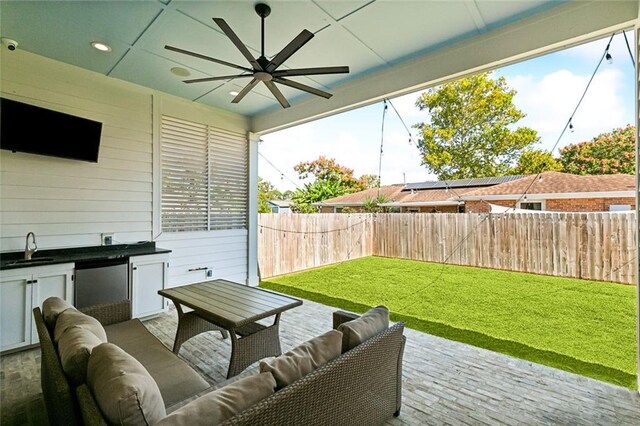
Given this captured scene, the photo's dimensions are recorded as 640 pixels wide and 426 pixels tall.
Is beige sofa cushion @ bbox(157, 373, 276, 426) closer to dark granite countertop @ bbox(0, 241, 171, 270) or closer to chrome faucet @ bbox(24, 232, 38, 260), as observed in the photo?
dark granite countertop @ bbox(0, 241, 171, 270)

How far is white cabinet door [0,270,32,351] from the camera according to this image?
8.79ft

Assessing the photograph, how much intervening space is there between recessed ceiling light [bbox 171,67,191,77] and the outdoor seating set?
2.85 metres

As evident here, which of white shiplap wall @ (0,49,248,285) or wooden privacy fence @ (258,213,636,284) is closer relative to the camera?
white shiplap wall @ (0,49,248,285)

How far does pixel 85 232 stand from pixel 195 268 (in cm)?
152

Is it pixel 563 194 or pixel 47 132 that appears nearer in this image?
pixel 47 132

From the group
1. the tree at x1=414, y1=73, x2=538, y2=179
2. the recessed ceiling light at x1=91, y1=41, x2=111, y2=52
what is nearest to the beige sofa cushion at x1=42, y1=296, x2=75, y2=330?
the recessed ceiling light at x1=91, y1=41, x2=111, y2=52

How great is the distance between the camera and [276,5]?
2.42 metres

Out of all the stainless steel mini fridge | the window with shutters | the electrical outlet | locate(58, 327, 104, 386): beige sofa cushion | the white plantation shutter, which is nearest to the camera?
locate(58, 327, 104, 386): beige sofa cushion

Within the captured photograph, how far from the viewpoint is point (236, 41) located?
2.11m

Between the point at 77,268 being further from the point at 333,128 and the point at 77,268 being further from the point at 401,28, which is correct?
the point at 333,128

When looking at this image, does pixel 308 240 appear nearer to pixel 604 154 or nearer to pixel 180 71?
pixel 180 71

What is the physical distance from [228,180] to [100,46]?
8.13ft

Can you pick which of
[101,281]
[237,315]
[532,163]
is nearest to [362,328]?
[237,315]

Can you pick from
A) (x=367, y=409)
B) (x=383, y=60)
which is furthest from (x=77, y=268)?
(x=383, y=60)
